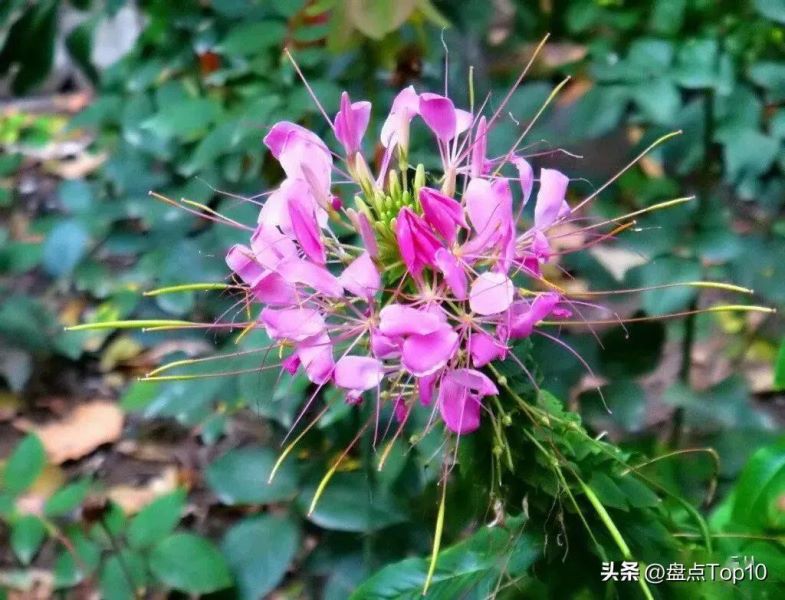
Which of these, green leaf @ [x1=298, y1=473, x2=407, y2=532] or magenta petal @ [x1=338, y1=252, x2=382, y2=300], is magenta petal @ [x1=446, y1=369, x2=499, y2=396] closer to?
magenta petal @ [x1=338, y1=252, x2=382, y2=300]

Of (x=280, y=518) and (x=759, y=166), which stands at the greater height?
(x=759, y=166)

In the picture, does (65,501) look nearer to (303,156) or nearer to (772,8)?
(303,156)

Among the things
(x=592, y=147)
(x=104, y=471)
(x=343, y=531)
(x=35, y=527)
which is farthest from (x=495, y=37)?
(x=104, y=471)

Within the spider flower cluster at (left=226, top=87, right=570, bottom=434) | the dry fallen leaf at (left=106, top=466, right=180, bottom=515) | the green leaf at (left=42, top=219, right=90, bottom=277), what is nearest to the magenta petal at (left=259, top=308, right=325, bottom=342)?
the spider flower cluster at (left=226, top=87, right=570, bottom=434)

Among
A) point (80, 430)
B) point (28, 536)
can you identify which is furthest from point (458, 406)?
point (80, 430)

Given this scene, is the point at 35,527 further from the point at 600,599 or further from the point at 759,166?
the point at 759,166

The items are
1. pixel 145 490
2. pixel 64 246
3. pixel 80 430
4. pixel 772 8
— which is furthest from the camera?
pixel 80 430

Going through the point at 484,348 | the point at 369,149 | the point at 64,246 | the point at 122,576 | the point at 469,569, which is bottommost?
the point at 122,576
